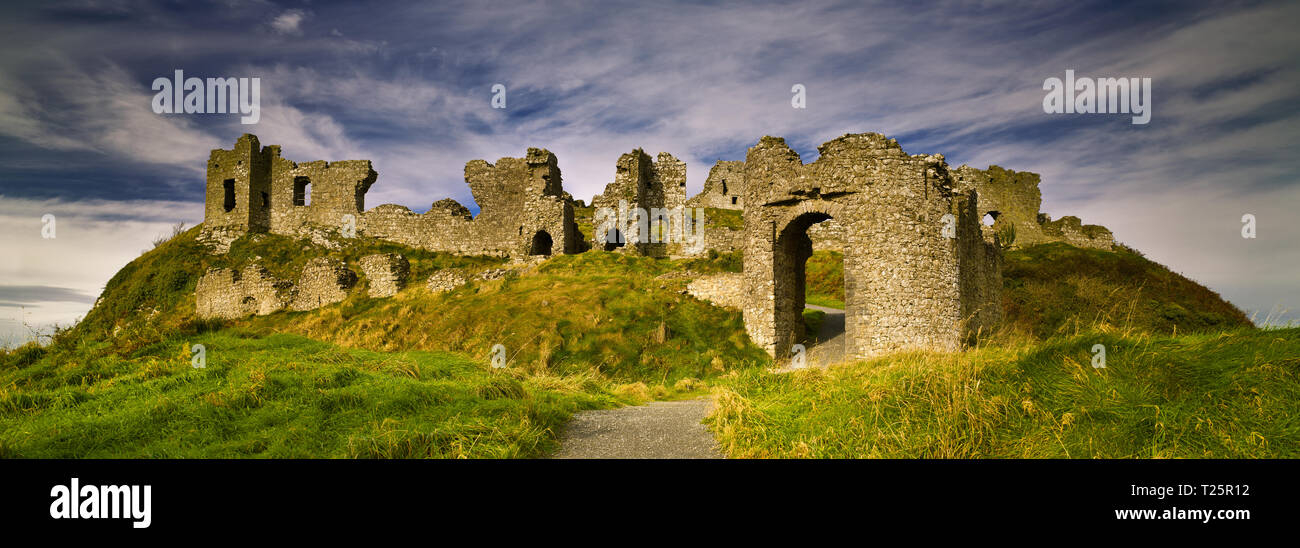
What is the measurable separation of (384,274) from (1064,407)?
2968 centimetres

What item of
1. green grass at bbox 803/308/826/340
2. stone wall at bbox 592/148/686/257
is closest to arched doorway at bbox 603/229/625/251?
stone wall at bbox 592/148/686/257

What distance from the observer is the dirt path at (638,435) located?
7.50 metres

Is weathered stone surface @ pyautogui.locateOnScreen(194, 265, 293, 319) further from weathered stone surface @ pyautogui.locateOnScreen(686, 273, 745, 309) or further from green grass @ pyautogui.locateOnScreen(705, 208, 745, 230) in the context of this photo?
green grass @ pyautogui.locateOnScreen(705, 208, 745, 230)

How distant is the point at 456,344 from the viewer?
20344 mm

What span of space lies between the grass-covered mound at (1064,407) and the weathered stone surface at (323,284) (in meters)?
27.7

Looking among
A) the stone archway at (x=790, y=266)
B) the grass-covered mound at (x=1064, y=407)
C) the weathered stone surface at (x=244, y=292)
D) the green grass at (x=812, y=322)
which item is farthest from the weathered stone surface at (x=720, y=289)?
the weathered stone surface at (x=244, y=292)

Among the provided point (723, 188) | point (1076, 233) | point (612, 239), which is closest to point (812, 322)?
point (612, 239)

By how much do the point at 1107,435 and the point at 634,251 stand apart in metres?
25.9

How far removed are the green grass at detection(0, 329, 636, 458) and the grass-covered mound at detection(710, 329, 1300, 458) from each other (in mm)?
3230

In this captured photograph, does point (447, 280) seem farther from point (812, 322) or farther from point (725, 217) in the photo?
point (725, 217)

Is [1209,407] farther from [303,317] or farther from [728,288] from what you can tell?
[303,317]

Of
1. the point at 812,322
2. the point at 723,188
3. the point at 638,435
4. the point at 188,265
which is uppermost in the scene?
the point at 723,188

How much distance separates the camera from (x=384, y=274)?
30234 mm

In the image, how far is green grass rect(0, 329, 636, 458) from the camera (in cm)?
693
